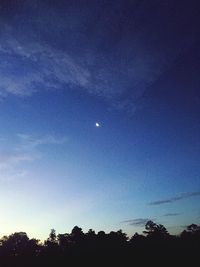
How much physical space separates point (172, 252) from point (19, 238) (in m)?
97.1

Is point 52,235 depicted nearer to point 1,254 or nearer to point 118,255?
point 1,254

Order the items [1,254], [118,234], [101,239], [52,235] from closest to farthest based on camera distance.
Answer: [101,239]
[118,234]
[1,254]
[52,235]

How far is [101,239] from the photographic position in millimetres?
109062

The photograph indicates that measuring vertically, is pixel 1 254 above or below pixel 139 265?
above

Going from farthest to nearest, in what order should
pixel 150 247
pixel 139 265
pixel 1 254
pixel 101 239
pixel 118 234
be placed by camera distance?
pixel 1 254, pixel 118 234, pixel 101 239, pixel 150 247, pixel 139 265

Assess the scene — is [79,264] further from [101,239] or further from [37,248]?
[37,248]

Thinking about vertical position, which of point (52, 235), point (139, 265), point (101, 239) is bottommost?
point (139, 265)

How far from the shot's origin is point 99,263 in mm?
86562

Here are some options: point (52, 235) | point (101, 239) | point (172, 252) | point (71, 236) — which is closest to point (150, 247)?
point (172, 252)

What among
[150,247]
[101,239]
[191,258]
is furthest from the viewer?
[101,239]

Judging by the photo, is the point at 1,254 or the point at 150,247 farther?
the point at 1,254

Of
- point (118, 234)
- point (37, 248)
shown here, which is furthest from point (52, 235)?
point (118, 234)

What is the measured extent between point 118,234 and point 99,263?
31.7m

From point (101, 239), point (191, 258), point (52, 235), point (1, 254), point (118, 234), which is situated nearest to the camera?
point (191, 258)
